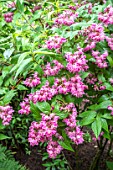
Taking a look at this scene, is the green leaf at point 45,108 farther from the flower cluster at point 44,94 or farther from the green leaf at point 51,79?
the green leaf at point 51,79

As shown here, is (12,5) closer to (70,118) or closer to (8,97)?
(8,97)

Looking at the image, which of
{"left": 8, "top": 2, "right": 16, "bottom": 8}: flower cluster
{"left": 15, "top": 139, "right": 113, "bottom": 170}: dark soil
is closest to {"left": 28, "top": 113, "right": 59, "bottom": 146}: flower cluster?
{"left": 8, "top": 2, "right": 16, "bottom": 8}: flower cluster

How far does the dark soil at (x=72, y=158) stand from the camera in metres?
3.25

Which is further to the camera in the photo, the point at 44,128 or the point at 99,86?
the point at 99,86

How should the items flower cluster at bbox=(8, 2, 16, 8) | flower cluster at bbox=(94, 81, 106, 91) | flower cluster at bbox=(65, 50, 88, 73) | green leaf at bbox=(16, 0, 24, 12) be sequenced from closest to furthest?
flower cluster at bbox=(65, 50, 88, 73)
flower cluster at bbox=(94, 81, 106, 91)
green leaf at bbox=(16, 0, 24, 12)
flower cluster at bbox=(8, 2, 16, 8)

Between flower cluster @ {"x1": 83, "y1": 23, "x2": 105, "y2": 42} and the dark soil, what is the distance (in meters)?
1.72

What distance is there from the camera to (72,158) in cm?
337

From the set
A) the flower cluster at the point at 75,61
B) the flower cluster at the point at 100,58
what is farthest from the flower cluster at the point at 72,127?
the flower cluster at the point at 100,58

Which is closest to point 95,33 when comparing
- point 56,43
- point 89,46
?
Result: point 89,46

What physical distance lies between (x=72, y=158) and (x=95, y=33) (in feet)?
6.27

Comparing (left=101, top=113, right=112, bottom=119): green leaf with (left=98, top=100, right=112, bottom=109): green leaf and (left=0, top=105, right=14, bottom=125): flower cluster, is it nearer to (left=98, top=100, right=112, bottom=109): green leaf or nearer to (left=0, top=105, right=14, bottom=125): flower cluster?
(left=98, top=100, right=112, bottom=109): green leaf

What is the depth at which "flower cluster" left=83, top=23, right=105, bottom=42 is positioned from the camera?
181 centimetres

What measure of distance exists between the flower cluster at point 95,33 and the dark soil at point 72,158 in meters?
1.72

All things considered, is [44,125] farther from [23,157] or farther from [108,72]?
[23,157]
